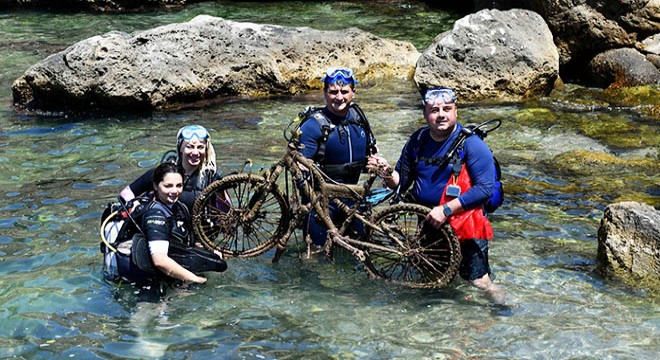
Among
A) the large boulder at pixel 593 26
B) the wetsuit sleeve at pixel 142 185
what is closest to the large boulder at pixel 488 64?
the large boulder at pixel 593 26

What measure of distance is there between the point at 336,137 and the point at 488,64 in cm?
743

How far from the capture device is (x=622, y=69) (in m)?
15.4

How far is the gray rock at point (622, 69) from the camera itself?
593 inches

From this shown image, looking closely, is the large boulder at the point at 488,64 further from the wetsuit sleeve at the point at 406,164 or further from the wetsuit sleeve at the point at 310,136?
the wetsuit sleeve at the point at 406,164

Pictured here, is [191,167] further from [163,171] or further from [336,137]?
[336,137]

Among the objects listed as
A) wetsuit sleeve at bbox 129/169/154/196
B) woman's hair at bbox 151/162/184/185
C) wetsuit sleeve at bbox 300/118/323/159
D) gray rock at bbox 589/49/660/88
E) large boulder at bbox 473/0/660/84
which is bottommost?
wetsuit sleeve at bbox 129/169/154/196

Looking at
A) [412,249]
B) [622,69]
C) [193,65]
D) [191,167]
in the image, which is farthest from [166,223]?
[622,69]

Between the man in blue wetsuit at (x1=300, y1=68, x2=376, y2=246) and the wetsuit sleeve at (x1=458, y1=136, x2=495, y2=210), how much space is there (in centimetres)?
124

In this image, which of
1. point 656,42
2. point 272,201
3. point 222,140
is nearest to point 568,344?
point 272,201

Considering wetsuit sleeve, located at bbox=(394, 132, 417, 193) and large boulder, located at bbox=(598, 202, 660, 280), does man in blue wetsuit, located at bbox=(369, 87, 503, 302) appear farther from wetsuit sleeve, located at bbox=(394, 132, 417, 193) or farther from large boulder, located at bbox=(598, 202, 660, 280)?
large boulder, located at bbox=(598, 202, 660, 280)

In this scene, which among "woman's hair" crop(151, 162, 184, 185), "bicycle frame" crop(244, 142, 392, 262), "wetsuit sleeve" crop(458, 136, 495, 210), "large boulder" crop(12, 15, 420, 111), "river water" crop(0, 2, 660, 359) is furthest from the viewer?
"large boulder" crop(12, 15, 420, 111)

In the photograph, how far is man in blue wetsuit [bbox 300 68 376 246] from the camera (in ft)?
24.7

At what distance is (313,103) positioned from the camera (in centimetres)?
1428

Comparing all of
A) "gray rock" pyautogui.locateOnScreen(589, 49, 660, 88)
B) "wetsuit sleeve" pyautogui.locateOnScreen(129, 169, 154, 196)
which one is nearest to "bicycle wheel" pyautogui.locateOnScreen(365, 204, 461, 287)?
"wetsuit sleeve" pyautogui.locateOnScreen(129, 169, 154, 196)
